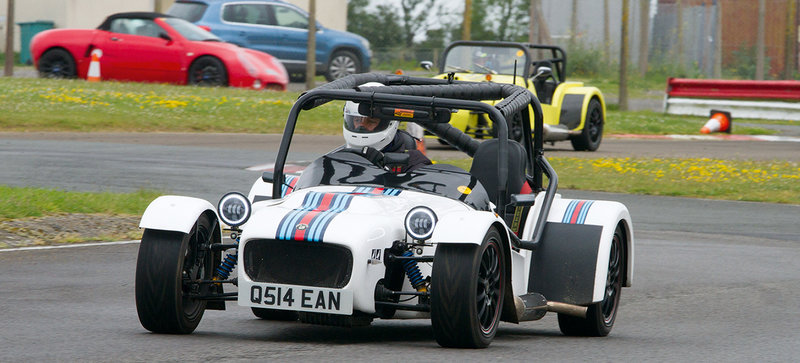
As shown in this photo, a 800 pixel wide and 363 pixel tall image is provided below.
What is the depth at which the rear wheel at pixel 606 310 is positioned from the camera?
288 inches

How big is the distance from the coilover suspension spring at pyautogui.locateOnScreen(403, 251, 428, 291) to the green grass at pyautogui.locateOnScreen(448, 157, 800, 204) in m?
9.78

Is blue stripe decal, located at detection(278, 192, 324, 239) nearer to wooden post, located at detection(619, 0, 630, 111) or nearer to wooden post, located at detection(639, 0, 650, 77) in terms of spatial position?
wooden post, located at detection(619, 0, 630, 111)

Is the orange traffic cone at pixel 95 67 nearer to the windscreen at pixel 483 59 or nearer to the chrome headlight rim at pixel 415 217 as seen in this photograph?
the windscreen at pixel 483 59

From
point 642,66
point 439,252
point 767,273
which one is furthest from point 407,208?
point 642,66

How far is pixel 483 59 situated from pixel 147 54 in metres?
8.38

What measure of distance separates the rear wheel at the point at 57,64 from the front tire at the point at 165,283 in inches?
807

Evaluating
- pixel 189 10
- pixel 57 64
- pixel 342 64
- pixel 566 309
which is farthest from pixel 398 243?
pixel 342 64

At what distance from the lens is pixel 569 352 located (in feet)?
21.0

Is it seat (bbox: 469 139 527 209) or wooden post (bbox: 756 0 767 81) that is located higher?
wooden post (bbox: 756 0 767 81)

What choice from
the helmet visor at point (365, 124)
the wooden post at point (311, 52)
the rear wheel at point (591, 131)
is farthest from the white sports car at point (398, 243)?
the wooden post at point (311, 52)

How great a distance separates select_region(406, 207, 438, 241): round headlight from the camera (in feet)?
19.7

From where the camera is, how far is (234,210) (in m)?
6.44

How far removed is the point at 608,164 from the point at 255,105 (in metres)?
7.96

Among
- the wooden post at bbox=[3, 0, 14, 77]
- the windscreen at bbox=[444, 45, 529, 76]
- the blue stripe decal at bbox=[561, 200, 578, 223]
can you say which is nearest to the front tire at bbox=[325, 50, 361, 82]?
the wooden post at bbox=[3, 0, 14, 77]
